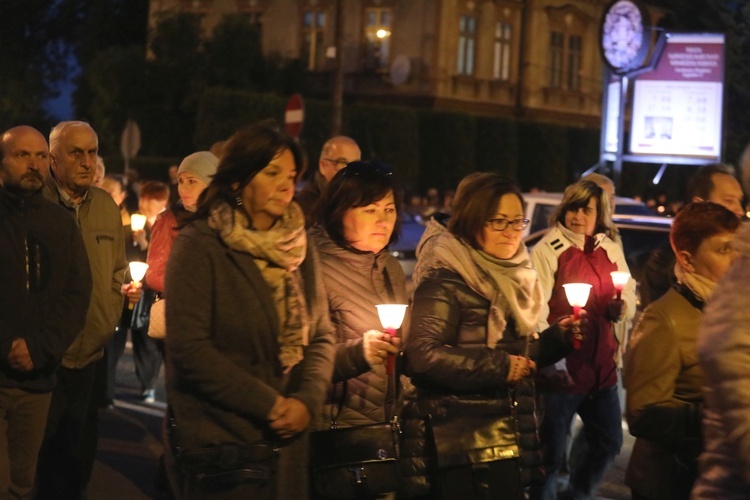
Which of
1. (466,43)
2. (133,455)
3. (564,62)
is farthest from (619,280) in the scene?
(564,62)

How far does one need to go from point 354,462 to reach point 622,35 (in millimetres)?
19688

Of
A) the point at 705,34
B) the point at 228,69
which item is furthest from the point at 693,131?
the point at 228,69

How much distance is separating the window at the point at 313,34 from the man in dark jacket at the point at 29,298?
42622 millimetres

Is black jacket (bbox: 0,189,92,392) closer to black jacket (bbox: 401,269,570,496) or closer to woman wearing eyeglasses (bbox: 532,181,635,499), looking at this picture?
black jacket (bbox: 401,269,570,496)

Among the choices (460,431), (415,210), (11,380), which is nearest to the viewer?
(460,431)

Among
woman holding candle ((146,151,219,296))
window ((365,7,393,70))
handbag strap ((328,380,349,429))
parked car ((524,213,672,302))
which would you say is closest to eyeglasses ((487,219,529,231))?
handbag strap ((328,380,349,429))

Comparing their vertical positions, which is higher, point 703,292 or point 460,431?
point 703,292

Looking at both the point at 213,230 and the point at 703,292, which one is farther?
the point at 703,292

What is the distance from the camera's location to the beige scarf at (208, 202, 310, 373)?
4.27m

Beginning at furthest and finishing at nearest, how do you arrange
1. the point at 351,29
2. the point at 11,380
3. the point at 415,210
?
the point at 351,29, the point at 415,210, the point at 11,380

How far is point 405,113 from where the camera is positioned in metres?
43.5

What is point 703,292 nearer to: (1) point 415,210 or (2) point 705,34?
(2) point 705,34

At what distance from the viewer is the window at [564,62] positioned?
167 ft

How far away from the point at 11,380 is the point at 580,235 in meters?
3.41
